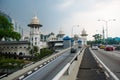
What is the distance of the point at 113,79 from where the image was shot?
14.3m

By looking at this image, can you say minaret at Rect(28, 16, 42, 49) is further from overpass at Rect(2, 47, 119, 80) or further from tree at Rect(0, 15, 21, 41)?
overpass at Rect(2, 47, 119, 80)

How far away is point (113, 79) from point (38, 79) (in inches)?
258

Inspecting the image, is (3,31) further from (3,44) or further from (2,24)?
(3,44)

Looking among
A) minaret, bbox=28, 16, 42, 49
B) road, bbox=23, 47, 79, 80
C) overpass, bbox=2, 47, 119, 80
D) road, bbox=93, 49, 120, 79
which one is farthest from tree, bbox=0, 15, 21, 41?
overpass, bbox=2, 47, 119, 80

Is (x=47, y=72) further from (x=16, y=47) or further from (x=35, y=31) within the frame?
(x=35, y=31)

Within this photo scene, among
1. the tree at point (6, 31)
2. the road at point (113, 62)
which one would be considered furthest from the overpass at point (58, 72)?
the tree at point (6, 31)

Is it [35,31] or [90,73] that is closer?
[90,73]

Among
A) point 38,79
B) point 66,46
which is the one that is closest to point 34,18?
point 66,46

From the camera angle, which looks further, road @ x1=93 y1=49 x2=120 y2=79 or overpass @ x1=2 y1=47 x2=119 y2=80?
road @ x1=93 y1=49 x2=120 y2=79

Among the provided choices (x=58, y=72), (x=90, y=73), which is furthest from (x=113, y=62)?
(x=90, y=73)

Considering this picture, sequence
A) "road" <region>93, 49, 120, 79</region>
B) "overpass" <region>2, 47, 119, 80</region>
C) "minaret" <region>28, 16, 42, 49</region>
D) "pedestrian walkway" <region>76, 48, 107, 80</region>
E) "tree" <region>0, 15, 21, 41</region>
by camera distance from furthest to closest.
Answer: "minaret" <region>28, 16, 42, 49</region> < "tree" <region>0, 15, 21, 41</region> < "road" <region>93, 49, 120, 79</region> < "pedestrian walkway" <region>76, 48, 107, 80</region> < "overpass" <region>2, 47, 119, 80</region>

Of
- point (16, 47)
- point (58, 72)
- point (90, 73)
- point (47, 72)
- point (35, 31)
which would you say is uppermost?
point (35, 31)

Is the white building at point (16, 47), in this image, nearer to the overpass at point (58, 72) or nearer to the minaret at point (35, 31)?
the minaret at point (35, 31)

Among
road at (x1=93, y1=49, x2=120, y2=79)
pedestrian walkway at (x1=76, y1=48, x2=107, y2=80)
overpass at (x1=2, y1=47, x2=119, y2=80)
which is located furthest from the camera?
road at (x1=93, y1=49, x2=120, y2=79)
